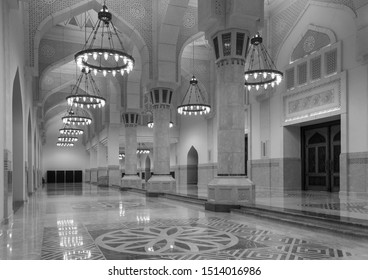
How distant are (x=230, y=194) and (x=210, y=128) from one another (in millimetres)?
11307

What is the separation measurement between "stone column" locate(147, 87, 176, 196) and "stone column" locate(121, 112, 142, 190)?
163 inches

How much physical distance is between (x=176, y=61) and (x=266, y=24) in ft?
13.8

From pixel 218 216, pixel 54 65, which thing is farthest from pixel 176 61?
pixel 218 216

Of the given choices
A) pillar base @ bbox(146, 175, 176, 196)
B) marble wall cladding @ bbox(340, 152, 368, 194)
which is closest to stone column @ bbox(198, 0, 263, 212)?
marble wall cladding @ bbox(340, 152, 368, 194)

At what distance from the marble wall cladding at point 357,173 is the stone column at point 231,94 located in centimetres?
404

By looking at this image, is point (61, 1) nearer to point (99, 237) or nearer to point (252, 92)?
point (252, 92)

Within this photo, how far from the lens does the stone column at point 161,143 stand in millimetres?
11906

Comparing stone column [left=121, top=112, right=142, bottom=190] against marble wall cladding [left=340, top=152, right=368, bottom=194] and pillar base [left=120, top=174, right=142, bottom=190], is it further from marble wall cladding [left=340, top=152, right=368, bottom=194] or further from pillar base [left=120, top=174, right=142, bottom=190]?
marble wall cladding [left=340, top=152, right=368, bottom=194]

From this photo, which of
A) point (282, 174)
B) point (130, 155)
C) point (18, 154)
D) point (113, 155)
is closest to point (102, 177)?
point (113, 155)

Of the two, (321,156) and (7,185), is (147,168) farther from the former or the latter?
(7,185)

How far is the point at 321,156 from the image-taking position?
1269cm

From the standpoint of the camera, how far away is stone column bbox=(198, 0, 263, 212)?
7.38 m

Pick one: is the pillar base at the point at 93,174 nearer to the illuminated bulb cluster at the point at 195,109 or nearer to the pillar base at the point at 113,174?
the pillar base at the point at 113,174

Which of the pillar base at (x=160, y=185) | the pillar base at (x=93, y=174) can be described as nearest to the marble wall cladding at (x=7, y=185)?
the pillar base at (x=160, y=185)
